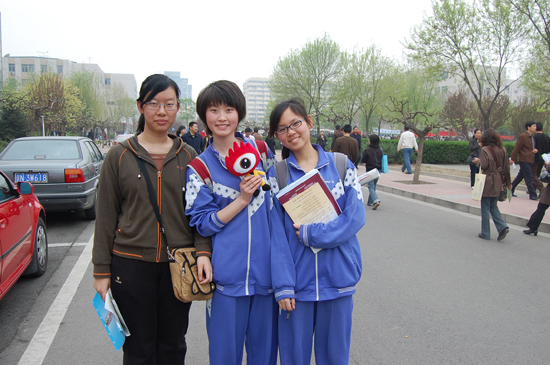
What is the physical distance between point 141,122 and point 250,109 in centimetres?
16718

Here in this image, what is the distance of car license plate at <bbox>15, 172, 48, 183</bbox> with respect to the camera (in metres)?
6.43

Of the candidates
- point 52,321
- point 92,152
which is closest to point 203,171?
point 52,321

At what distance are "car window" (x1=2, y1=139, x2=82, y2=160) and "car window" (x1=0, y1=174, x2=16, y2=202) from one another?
3.46 metres

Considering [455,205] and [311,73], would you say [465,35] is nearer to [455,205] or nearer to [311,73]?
[455,205]

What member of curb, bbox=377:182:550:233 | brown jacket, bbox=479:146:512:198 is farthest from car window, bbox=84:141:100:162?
curb, bbox=377:182:550:233

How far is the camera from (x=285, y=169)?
2037 mm

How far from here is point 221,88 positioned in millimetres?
1965

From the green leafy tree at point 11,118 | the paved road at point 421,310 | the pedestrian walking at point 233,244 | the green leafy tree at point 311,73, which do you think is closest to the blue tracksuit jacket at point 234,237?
the pedestrian walking at point 233,244

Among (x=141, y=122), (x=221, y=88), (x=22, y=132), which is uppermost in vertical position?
(x=221, y=88)

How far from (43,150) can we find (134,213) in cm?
647

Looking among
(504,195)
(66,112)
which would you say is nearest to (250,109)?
(66,112)

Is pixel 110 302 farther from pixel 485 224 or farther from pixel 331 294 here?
pixel 485 224

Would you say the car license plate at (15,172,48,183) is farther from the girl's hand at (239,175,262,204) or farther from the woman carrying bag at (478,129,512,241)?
the woman carrying bag at (478,129,512,241)

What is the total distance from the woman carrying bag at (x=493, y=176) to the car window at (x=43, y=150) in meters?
7.21
